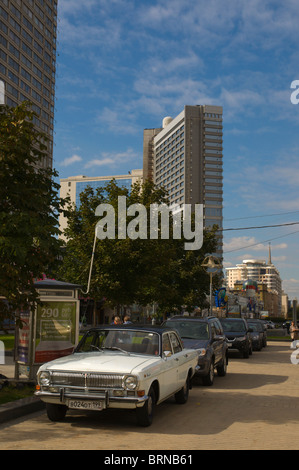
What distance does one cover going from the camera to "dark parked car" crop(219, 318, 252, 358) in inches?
894

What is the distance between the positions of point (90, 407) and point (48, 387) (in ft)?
2.38

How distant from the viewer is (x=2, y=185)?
31.4ft

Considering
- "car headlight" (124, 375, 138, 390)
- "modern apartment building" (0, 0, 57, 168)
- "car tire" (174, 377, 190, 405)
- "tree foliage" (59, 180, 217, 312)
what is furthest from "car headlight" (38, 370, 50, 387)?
"modern apartment building" (0, 0, 57, 168)

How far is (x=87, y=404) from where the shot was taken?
7598 mm

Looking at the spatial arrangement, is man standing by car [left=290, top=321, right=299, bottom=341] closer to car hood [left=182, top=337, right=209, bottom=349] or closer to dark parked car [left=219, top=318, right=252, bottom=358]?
dark parked car [left=219, top=318, right=252, bottom=358]

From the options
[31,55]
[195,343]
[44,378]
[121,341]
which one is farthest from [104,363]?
[31,55]

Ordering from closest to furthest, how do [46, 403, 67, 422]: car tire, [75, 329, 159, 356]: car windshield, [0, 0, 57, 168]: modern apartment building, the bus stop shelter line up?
[46, 403, 67, 422]: car tire
[75, 329, 159, 356]: car windshield
the bus stop shelter
[0, 0, 57, 168]: modern apartment building

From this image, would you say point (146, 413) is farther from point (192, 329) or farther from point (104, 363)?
point (192, 329)

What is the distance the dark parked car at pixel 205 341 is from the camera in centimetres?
1297

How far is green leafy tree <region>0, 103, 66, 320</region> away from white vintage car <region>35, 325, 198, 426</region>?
1537 mm

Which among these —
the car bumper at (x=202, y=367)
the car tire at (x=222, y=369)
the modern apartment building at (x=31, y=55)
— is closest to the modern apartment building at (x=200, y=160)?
the modern apartment building at (x=31, y=55)

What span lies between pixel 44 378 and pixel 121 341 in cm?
167

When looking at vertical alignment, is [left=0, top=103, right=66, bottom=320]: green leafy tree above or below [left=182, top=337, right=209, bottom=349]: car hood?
above
